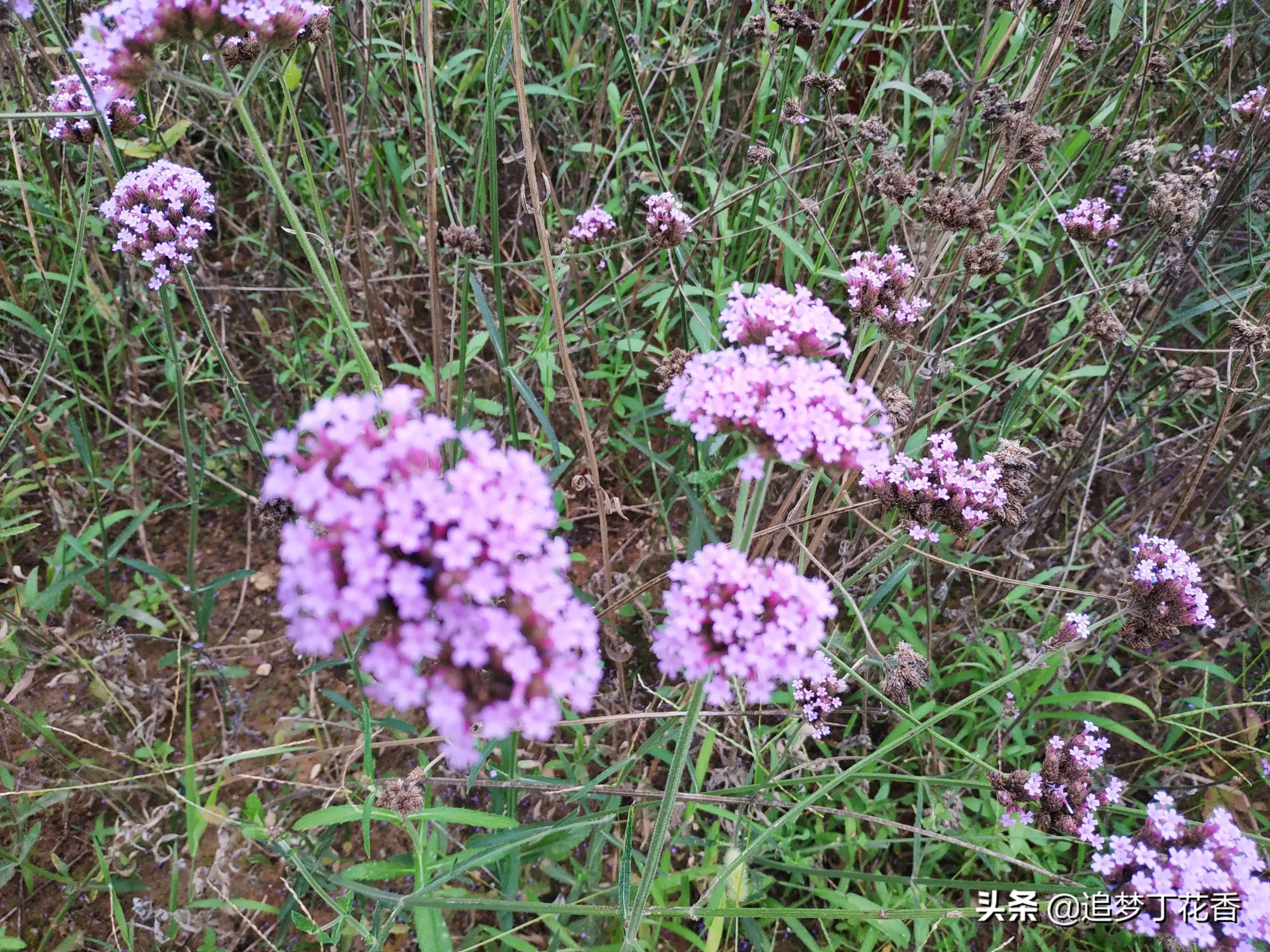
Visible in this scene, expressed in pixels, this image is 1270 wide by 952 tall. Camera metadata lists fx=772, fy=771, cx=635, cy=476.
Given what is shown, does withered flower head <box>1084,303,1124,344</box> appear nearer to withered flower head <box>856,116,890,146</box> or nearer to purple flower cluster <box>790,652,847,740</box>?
withered flower head <box>856,116,890,146</box>

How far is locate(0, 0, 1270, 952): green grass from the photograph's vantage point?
2463mm

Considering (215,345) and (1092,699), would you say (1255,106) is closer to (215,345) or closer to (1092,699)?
(1092,699)

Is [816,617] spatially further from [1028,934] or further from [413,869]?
[1028,934]

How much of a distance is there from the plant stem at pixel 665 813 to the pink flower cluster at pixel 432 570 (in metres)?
0.47

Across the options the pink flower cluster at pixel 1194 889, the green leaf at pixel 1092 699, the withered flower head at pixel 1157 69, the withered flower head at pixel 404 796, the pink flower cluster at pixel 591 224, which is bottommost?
the green leaf at pixel 1092 699

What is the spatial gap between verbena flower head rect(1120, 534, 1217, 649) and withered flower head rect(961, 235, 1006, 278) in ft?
3.44

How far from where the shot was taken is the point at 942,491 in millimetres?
2195

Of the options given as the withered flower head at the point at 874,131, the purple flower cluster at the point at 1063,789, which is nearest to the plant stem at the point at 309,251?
the withered flower head at the point at 874,131

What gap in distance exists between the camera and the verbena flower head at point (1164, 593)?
2.23 meters

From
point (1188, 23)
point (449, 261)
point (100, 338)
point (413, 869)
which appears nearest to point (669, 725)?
point (413, 869)

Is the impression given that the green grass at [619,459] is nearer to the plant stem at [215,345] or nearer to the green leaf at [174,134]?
the plant stem at [215,345]

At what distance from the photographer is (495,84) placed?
2.39m

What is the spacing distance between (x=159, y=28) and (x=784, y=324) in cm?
154

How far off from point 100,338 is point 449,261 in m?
1.70
